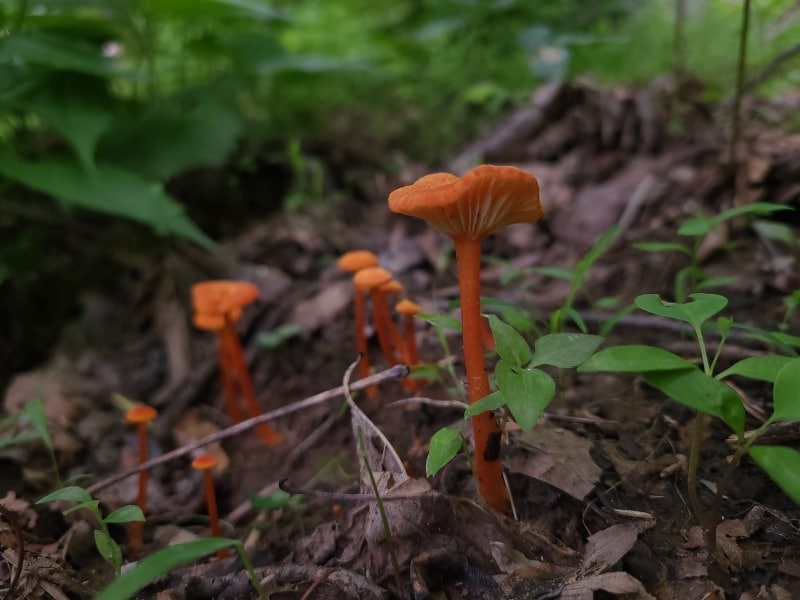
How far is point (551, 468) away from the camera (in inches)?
55.8

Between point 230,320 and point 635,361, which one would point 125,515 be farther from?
point 635,361

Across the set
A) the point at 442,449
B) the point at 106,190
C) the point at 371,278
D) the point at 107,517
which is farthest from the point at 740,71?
the point at 106,190

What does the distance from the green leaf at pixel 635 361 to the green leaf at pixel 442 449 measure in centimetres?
33

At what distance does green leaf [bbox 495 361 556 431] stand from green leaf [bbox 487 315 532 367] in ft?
0.15

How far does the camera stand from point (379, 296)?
6.48 ft

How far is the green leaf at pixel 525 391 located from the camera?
3.53 ft

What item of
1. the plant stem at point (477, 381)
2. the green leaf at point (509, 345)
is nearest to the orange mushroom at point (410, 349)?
the plant stem at point (477, 381)

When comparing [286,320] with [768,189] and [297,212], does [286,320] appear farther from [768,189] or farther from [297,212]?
[768,189]

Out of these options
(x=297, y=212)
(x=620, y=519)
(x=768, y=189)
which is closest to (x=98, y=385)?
(x=297, y=212)

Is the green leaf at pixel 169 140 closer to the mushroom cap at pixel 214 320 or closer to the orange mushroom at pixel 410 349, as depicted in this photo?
the mushroom cap at pixel 214 320

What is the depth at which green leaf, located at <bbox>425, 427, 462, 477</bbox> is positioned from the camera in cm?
119

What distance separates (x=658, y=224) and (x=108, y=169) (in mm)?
2722

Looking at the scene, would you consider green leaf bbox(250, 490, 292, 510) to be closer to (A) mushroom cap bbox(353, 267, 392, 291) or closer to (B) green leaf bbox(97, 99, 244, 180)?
(A) mushroom cap bbox(353, 267, 392, 291)

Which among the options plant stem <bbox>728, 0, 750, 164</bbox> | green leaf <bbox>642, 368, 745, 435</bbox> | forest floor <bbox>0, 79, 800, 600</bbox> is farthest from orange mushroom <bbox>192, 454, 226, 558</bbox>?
plant stem <bbox>728, 0, 750, 164</bbox>
